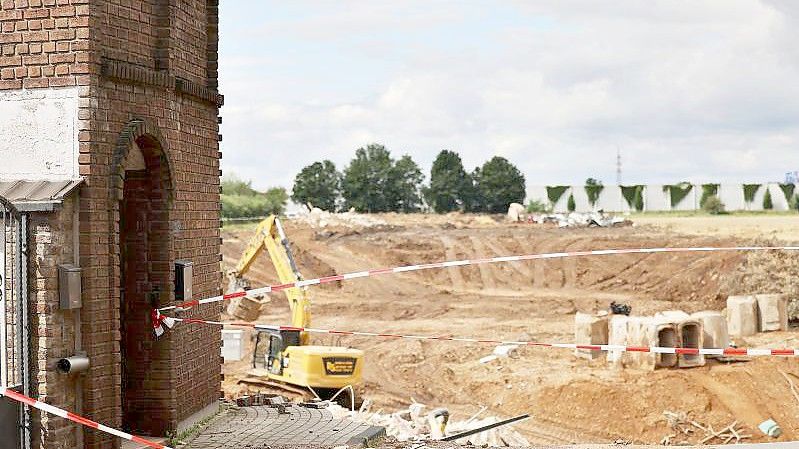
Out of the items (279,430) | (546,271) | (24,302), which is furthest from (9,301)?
(546,271)

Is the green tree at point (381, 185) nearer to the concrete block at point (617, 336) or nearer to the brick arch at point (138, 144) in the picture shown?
the concrete block at point (617, 336)

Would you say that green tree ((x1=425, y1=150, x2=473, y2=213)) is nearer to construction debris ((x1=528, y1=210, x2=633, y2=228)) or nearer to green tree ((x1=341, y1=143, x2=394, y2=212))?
green tree ((x1=341, y1=143, x2=394, y2=212))

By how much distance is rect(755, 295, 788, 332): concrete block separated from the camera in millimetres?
25906

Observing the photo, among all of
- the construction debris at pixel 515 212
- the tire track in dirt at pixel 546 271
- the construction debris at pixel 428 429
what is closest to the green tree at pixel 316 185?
the construction debris at pixel 515 212

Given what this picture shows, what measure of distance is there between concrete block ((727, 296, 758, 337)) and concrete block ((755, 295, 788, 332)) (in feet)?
0.57

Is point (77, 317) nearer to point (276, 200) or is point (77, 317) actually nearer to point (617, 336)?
point (617, 336)

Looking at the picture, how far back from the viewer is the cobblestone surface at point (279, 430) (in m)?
9.60

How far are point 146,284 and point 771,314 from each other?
2051 centimetres

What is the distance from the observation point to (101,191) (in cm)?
821

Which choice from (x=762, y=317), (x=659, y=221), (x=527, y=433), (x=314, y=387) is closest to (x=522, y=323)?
(x=762, y=317)

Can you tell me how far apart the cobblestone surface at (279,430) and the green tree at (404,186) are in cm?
5352

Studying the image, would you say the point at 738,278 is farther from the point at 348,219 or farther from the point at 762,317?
the point at 348,219

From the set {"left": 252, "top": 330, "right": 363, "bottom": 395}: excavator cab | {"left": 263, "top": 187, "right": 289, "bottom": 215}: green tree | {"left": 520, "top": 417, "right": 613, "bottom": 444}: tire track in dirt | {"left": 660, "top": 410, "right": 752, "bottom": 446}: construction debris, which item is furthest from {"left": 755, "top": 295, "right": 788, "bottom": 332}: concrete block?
{"left": 263, "top": 187, "right": 289, "bottom": 215}: green tree

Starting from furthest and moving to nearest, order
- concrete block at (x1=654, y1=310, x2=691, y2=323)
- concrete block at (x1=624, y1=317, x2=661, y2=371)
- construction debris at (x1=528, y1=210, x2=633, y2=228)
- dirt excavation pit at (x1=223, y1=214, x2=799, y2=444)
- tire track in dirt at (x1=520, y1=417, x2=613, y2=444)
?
construction debris at (x1=528, y1=210, x2=633, y2=228), concrete block at (x1=654, y1=310, x2=691, y2=323), concrete block at (x1=624, y1=317, x2=661, y2=371), dirt excavation pit at (x1=223, y1=214, x2=799, y2=444), tire track in dirt at (x1=520, y1=417, x2=613, y2=444)
